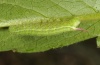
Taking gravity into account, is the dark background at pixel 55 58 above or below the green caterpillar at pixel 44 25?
below

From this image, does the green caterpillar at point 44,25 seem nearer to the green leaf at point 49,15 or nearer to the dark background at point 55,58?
the green leaf at point 49,15

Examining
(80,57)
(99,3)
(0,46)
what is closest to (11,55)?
(80,57)

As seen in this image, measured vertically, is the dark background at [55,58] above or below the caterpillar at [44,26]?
below

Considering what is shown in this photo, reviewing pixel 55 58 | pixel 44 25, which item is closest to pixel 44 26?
pixel 44 25

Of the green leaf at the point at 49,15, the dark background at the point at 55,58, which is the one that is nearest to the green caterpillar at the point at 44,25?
the green leaf at the point at 49,15

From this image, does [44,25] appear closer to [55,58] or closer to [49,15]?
[49,15]

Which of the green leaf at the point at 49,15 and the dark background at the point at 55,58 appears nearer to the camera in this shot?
the green leaf at the point at 49,15

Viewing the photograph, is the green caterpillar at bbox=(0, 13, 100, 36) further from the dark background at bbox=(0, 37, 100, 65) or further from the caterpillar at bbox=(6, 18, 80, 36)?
the dark background at bbox=(0, 37, 100, 65)

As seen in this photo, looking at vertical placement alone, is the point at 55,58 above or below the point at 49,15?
below

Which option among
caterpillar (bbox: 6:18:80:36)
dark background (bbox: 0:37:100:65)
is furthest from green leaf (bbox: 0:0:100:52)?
dark background (bbox: 0:37:100:65)

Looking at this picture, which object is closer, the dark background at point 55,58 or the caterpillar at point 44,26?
the caterpillar at point 44,26

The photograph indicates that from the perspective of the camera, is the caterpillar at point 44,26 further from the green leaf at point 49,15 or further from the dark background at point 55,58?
the dark background at point 55,58
